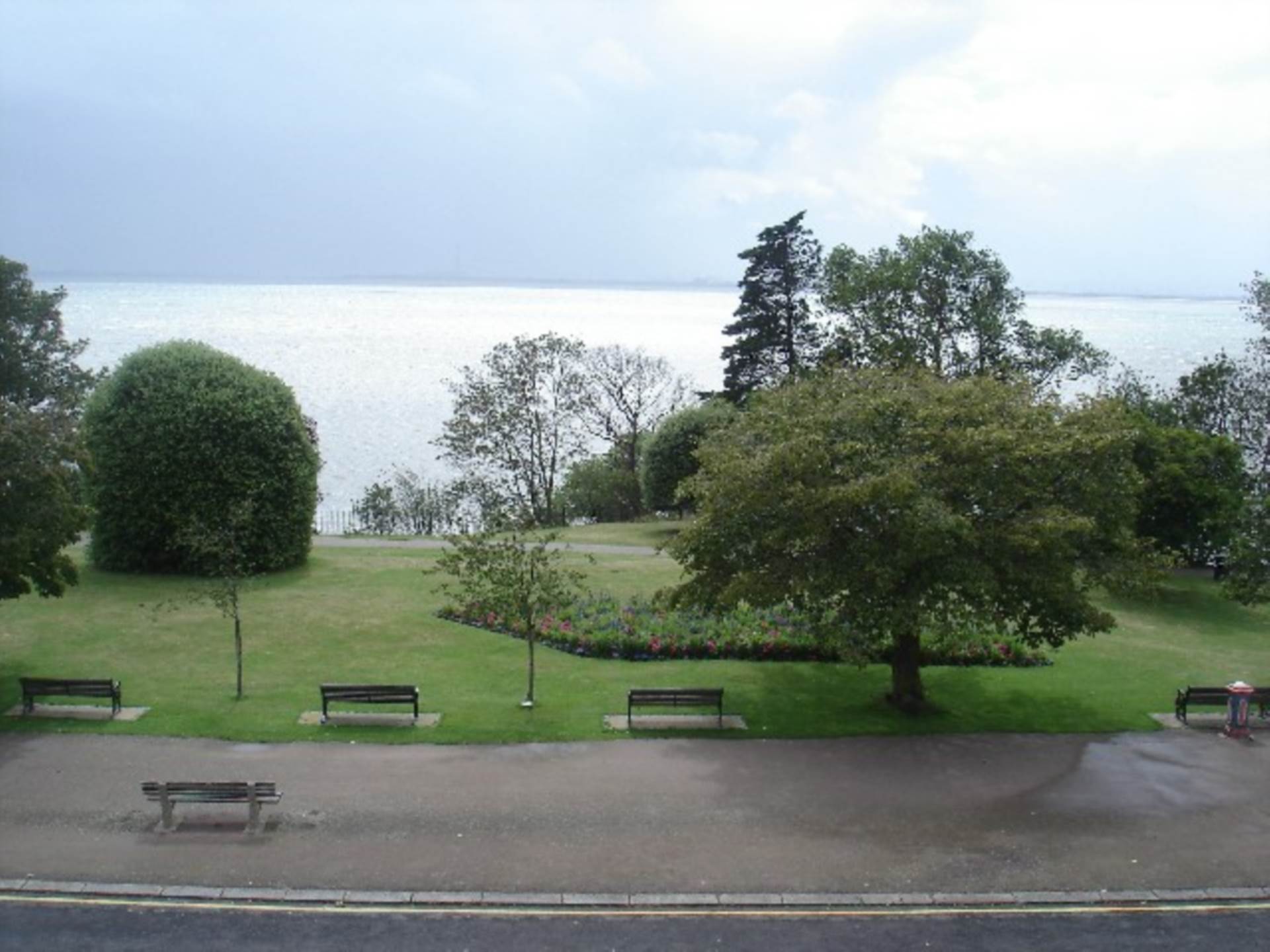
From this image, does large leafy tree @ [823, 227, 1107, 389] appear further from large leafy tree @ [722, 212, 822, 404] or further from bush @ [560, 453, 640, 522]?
bush @ [560, 453, 640, 522]

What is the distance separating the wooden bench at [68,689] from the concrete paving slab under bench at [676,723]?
830cm

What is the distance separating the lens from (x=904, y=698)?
19719 mm

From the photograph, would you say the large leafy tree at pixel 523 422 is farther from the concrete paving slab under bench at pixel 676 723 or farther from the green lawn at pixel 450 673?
the concrete paving slab under bench at pixel 676 723

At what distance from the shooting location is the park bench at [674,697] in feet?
60.2

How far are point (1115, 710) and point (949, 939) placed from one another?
9.39 metres

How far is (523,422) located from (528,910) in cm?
4204

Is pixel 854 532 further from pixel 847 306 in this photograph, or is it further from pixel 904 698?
pixel 847 306

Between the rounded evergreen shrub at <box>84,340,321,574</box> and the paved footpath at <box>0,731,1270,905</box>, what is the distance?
40.1 feet

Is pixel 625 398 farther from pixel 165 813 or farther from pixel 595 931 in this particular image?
pixel 595 931

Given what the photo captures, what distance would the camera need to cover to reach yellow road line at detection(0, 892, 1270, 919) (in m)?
12.5

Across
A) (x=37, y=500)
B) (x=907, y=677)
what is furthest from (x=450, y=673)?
(x=907, y=677)

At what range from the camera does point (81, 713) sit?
18.5 m

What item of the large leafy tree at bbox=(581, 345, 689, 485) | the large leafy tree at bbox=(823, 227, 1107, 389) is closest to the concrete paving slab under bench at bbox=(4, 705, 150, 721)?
the large leafy tree at bbox=(823, 227, 1107, 389)

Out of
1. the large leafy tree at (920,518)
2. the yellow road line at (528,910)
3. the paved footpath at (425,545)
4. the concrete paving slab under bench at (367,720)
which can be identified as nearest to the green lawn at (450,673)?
the concrete paving slab under bench at (367,720)
